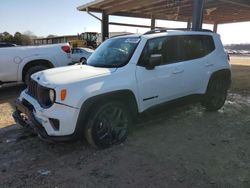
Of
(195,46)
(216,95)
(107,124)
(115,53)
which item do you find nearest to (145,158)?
(107,124)

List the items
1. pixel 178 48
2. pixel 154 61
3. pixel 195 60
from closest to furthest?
pixel 154 61, pixel 178 48, pixel 195 60

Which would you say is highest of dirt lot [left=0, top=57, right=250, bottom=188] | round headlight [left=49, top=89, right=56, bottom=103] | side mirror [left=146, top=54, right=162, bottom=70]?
side mirror [left=146, top=54, right=162, bottom=70]

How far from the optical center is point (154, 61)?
425cm

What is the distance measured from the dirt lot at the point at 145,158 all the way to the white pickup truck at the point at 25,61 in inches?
Result: 109

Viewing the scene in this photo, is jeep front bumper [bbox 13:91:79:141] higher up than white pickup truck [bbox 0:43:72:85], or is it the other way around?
white pickup truck [bbox 0:43:72:85]

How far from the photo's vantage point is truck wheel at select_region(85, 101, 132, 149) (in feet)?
12.5

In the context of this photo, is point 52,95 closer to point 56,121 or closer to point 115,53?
point 56,121

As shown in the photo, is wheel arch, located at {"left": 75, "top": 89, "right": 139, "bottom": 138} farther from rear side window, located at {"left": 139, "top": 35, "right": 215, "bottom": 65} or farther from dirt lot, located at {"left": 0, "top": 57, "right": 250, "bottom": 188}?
rear side window, located at {"left": 139, "top": 35, "right": 215, "bottom": 65}

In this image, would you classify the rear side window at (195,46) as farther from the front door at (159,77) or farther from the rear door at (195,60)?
the front door at (159,77)

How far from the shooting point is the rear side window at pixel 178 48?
457 cm

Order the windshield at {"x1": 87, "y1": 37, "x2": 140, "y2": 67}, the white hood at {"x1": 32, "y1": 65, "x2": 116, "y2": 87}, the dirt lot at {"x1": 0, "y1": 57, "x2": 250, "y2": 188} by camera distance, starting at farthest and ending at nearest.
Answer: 1. the windshield at {"x1": 87, "y1": 37, "x2": 140, "y2": 67}
2. the white hood at {"x1": 32, "y1": 65, "x2": 116, "y2": 87}
3. the dirt lot at {"x1": 0, "y1": 57, "x2": 250, "y2": 188}

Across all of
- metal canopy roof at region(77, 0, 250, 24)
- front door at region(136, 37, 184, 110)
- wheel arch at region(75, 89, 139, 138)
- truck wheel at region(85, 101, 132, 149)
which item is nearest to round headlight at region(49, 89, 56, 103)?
wheel arch at region(75, 89, 139, 138)

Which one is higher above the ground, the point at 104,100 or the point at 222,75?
the point at 222,75

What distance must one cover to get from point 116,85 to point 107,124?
622mm
